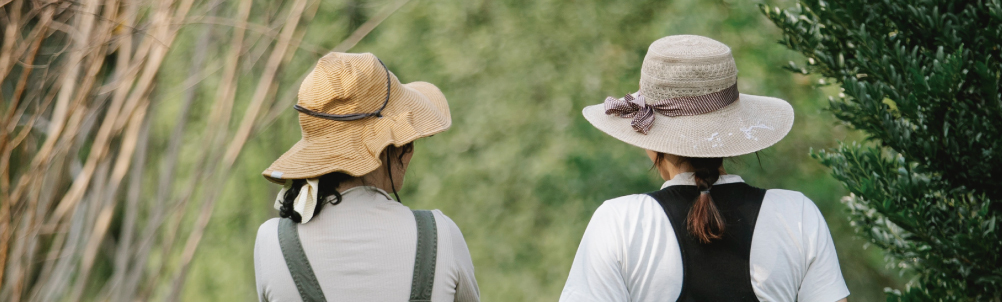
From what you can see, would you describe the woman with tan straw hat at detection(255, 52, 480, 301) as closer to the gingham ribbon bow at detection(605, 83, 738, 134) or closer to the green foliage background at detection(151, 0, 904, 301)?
the gingham ribbon bow at detection(605, 83, 738, 134)

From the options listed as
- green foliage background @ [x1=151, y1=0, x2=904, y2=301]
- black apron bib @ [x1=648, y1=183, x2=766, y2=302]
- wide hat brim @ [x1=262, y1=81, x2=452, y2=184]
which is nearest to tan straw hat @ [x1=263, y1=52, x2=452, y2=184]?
wide hat brim @ [x1=262, y1=81, x2=452, y2=184]

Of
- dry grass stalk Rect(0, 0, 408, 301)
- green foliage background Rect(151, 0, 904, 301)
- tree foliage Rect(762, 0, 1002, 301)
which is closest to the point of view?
tree foliage Rect(762, 0, 1002, 301)

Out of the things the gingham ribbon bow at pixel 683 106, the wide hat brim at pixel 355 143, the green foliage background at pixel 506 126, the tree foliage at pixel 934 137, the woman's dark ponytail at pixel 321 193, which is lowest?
the green foliage background at pixel 506 126

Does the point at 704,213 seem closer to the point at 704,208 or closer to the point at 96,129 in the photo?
the point at 704,208

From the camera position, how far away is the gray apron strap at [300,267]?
1.37 metres

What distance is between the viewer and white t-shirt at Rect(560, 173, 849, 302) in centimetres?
138

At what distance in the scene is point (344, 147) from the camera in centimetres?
144

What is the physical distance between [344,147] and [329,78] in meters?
0.13

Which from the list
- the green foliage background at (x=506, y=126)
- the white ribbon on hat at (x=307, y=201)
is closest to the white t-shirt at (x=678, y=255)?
the white ribbon on hat at (x=307, y=201)

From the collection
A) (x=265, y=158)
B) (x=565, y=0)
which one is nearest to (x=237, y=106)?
(x=265, y=158)

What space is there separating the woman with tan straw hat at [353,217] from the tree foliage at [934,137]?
0.92 m

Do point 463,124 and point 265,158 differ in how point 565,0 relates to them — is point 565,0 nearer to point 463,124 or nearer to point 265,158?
point 463,124

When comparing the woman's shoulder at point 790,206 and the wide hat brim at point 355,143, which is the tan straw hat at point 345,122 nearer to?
the wide hat brim at point 355,143

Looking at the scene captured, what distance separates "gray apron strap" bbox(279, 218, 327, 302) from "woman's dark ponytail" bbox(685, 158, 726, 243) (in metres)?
0.65
